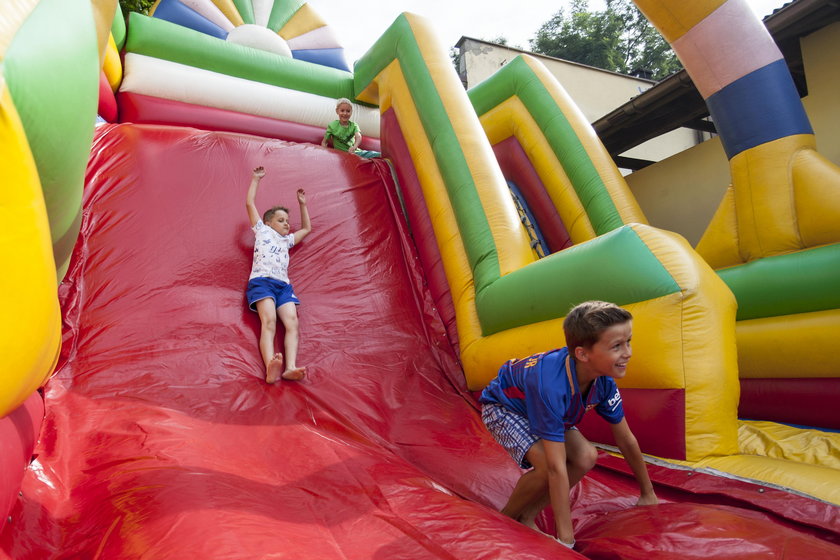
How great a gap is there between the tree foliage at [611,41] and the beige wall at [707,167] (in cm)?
1641

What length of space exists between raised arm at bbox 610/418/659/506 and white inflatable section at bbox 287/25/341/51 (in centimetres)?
415

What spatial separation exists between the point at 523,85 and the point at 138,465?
3.16 metres

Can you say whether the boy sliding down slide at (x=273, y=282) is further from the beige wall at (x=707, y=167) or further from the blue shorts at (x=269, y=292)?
the beige wall at (x=707, y=167)

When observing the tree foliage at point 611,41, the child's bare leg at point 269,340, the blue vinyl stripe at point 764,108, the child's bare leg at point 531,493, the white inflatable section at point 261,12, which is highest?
the tree foliage at point 611,41

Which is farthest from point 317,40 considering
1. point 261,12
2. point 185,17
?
point 185,17

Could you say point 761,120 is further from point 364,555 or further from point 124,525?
point 124,525

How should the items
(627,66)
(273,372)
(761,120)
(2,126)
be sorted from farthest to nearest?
(627,66)
(761,120)
(273,372)
(2,126)

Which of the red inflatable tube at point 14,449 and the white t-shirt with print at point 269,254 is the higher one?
the white t-shirt with print at point 269,254

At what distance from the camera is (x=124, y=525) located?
995mm

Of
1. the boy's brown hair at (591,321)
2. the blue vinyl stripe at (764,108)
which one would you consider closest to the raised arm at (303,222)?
the boy's brown hair at (591,321)

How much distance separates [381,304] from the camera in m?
2.71

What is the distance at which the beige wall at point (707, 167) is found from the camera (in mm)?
3287

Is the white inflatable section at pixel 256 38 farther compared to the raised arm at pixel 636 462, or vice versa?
the white inflatable section at pixel 256 38

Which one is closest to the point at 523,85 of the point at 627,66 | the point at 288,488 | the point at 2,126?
the point at 288,488
